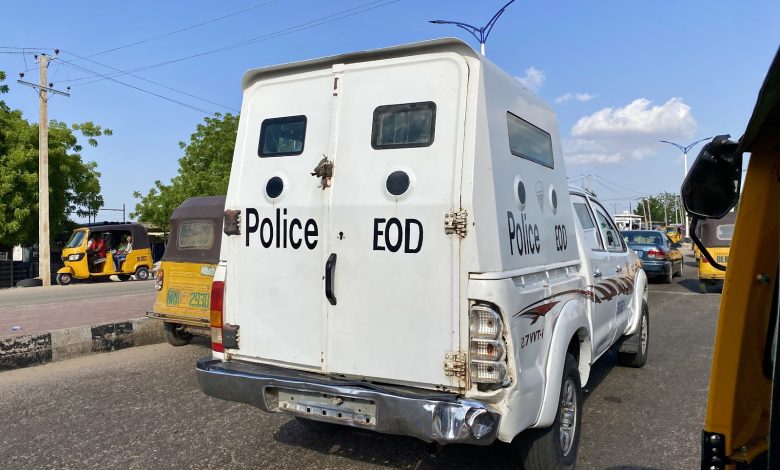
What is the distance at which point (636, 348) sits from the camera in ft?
21.5

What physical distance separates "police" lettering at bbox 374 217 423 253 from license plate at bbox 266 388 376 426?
88 centimetres

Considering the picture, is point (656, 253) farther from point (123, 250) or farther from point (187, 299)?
point (123, 250)

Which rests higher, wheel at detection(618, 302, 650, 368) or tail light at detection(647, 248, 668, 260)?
tail light at detection(647, 248, 668, 260)

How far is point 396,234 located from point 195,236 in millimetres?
5623

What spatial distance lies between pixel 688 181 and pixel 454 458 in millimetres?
2747

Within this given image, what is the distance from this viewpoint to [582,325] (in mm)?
4129

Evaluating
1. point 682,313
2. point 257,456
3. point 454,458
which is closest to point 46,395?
point 257,456

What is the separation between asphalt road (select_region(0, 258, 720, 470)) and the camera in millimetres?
4098

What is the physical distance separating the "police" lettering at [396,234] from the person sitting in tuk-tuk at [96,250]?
2065 cm

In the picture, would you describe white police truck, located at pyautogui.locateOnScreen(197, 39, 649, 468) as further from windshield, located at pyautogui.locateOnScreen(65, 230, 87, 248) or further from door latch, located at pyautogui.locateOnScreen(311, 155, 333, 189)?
windshield, located at pyautogui.locateOnScreen(65, 230, 87, 248)

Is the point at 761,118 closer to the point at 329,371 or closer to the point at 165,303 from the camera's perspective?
the point at 329,371

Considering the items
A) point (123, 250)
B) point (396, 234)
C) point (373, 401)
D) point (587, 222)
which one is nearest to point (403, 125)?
point (396, 234)

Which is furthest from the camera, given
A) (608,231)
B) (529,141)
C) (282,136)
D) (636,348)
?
(636,348)

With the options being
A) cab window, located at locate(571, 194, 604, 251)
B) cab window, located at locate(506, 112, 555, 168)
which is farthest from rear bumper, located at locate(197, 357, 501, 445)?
cab window, located at locate(571, 194, 604, 251)
